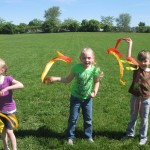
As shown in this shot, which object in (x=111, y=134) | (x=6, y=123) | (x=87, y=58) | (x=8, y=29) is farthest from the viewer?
(x=8, y=29)

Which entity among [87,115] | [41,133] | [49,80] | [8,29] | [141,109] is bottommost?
[41,133]

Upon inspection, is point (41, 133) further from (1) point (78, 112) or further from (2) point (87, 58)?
(2) point (87, 58)

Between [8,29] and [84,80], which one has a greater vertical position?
[8,29]

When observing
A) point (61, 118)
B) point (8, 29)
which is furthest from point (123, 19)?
point (61, 118)

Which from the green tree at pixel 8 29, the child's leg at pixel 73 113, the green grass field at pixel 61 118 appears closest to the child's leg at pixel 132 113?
the green grass field at pixel 61 118

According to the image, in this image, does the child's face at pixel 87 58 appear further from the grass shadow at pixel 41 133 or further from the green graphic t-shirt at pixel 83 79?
the grass shadow at pixel 41 133

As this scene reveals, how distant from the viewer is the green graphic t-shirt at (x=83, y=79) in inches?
201

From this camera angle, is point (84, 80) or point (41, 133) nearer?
point (84, 80)

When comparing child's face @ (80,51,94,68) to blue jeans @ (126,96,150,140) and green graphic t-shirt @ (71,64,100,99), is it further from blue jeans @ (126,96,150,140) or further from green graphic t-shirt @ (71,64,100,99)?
blue jeans @ (126,96,150,140)

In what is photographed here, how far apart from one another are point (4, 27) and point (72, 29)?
23.3 m

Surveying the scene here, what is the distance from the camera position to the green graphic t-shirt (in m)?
5.10

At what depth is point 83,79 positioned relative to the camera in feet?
16.8

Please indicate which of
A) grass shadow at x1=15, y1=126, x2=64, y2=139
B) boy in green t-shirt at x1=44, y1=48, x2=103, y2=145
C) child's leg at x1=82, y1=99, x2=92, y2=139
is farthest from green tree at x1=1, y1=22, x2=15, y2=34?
boy in green t-shirt at x1=44, y1=48, x2=103, y2=145

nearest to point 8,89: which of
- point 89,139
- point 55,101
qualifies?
point 89,139
